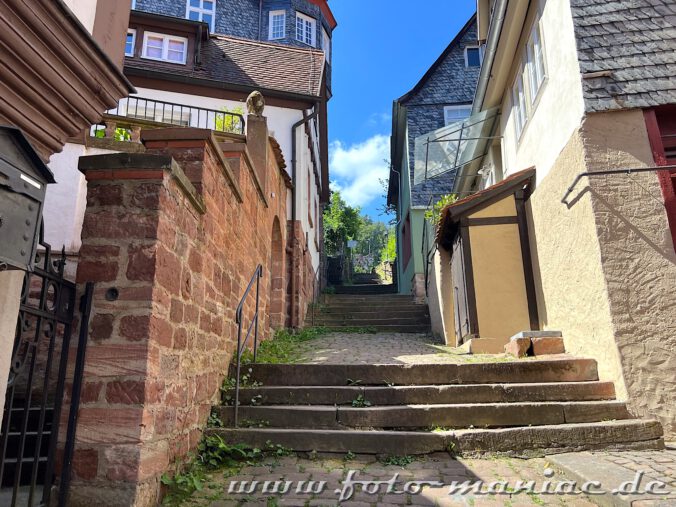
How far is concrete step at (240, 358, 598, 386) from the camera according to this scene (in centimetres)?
473

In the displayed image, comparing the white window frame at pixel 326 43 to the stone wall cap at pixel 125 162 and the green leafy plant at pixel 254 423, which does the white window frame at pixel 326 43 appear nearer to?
the green leafy plant at pixel 254 423

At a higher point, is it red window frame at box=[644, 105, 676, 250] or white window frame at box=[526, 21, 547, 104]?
white window frame at box=[526, 21, 547, 104]

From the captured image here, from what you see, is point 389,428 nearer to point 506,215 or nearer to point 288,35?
point 506,215

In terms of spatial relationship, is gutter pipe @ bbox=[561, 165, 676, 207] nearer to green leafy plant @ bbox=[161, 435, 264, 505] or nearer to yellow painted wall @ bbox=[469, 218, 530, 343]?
yellow painted wall @ bbox=[469, 218, 530, 343]

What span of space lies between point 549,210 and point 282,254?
5284mm

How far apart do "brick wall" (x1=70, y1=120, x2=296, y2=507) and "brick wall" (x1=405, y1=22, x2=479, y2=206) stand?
12225 mm

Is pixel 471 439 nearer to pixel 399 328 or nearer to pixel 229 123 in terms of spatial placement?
pixel 399 328

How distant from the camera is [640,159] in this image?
4723 mm

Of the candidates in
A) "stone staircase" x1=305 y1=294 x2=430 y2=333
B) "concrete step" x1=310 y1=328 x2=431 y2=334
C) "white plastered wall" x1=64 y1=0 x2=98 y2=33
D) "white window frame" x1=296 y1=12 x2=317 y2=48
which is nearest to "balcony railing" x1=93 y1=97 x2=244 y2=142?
"stone staircase" x1=305 y1=294 x2=430 y2=333

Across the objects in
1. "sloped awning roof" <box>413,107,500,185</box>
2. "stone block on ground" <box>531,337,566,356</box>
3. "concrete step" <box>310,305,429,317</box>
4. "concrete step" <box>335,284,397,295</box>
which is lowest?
"stone block on ground" <box>531,337,566,356</box>

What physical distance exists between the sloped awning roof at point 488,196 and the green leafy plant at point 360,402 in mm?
3758

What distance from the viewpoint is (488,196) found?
278 inches

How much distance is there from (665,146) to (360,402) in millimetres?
3934

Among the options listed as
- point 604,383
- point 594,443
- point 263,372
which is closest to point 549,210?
point 604,383
